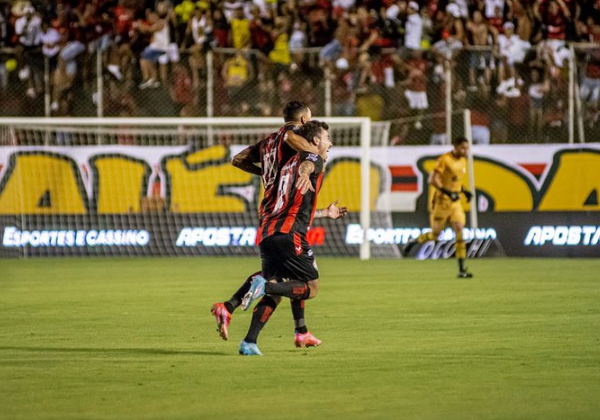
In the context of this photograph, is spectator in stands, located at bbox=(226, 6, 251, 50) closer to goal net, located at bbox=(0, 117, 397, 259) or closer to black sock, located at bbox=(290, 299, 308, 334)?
goal net, located at bbox=(0, 117, 397, 259)

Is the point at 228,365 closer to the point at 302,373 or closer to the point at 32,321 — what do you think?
the point at 302,373

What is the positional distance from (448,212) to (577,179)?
3.94 metres

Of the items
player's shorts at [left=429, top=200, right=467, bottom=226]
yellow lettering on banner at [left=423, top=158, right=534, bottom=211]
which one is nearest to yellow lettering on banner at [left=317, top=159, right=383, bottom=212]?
yellow lettering on banner at [left=423, top=158, right=534, bottom=211]

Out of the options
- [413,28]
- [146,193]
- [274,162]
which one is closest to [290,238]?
[274,162]

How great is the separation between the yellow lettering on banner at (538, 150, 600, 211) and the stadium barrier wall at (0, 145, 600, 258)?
0.02m

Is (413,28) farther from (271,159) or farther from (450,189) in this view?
(271,159)

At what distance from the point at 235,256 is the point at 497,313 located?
1117 cm

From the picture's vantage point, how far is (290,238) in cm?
911

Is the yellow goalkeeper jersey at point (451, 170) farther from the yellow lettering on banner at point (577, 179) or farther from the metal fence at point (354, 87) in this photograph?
the yellow lettering on banner at point (577, 179)

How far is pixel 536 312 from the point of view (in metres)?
12.5

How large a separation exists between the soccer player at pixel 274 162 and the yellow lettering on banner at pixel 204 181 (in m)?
13.8

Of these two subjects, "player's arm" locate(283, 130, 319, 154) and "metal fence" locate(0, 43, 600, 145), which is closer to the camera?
"player's arm" locate(283, 130, 319, 154)

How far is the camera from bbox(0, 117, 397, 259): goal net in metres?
23.1

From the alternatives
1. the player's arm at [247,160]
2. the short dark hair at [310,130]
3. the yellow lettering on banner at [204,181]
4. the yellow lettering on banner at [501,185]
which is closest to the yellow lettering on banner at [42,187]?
the yellow lettering on banner at [204,181]
